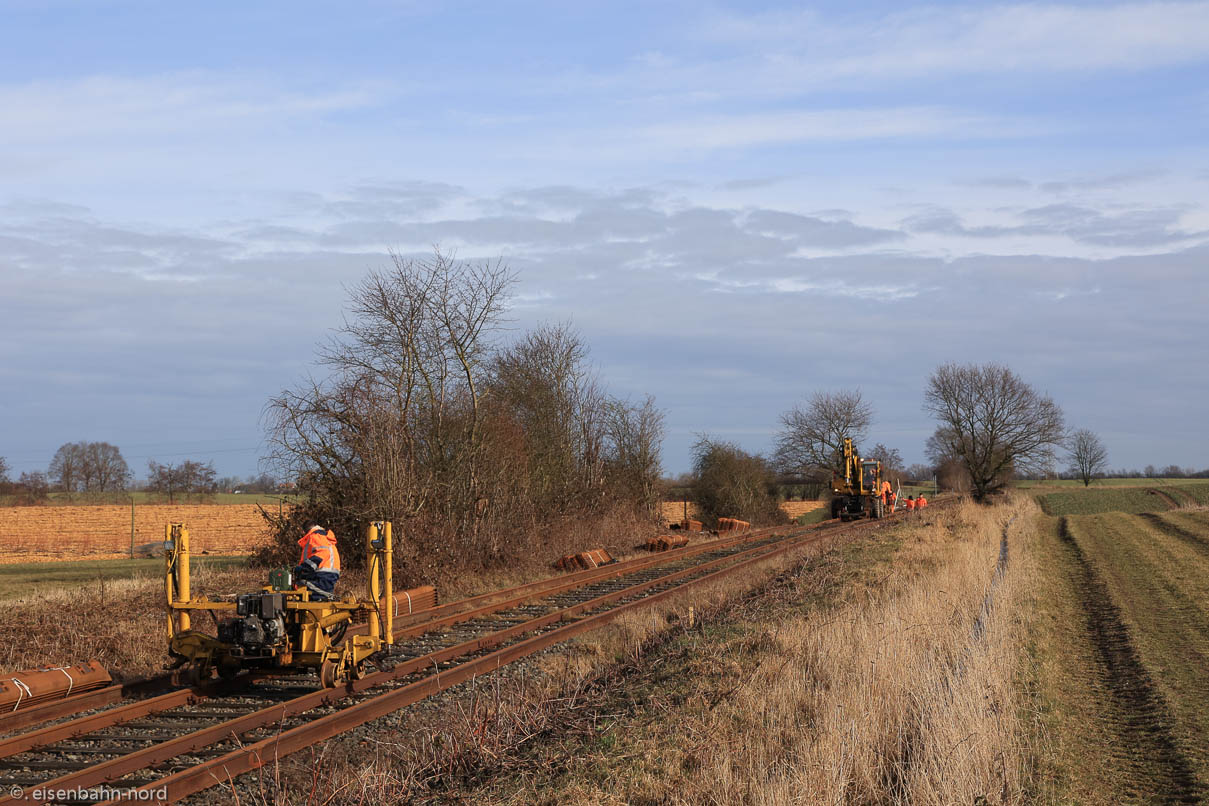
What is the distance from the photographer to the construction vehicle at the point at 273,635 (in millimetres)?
9195

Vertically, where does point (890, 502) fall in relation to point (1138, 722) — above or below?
above

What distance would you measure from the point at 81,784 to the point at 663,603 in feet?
34.7

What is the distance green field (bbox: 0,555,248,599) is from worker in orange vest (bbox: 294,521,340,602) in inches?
407

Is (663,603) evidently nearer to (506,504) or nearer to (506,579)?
(506,579)

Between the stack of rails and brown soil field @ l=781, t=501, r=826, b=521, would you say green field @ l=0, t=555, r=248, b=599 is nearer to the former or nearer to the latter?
the stack of rails

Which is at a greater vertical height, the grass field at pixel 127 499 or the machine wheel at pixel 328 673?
the grass field at pixel 127 499

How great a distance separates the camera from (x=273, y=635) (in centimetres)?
917

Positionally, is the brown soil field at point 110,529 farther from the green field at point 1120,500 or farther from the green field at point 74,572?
the green field at point 1120,500

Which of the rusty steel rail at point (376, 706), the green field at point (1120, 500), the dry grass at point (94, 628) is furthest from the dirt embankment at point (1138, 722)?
the green field at point (1120, 500)

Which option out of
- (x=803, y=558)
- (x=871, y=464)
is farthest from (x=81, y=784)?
(x=871, y=464)

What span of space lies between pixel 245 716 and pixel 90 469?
82259mm

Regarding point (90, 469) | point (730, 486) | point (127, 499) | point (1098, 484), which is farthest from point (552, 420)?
point (1098, 484)

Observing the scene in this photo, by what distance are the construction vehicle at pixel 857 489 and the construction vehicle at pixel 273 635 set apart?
36.7m

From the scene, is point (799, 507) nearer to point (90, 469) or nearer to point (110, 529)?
point (110, 529)
